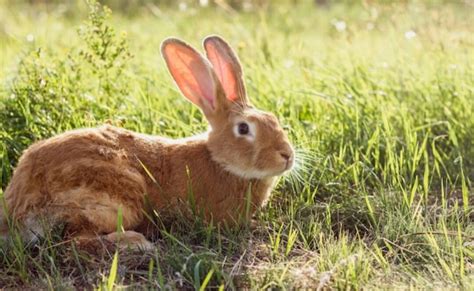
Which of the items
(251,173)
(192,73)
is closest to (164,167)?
(251,173)

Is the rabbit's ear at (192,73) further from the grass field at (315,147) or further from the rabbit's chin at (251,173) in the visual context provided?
the grass field at (315,147)

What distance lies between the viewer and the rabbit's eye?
162 inches

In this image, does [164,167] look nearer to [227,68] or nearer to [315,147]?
[227,68]

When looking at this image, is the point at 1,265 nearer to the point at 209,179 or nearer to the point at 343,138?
the point at 209,179

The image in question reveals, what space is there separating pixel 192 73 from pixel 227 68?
0.16 m

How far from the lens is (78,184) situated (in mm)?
3799

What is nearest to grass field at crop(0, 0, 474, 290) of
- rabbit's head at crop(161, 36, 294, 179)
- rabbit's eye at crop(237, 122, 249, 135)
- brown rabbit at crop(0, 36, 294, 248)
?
brown rabbit at crop(0, 36, 294, 248)

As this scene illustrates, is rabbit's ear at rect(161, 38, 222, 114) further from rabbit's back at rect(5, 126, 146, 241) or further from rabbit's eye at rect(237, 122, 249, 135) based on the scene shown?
rabbit's back at rect(5, 126, 146, 241)

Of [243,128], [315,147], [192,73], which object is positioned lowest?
[315,147]

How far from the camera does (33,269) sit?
3.65 metres

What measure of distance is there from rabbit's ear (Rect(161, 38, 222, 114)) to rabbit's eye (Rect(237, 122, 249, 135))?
187 millimetres

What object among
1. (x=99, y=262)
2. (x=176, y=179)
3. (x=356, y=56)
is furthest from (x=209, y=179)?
(x=356, y=56)

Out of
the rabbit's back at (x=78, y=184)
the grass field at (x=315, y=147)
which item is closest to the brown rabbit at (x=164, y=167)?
the rabbit's back at (x=78, y=184)

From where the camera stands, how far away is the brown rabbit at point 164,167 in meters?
3.79
